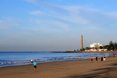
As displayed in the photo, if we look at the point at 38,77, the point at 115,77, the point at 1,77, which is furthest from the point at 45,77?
the point at 115,77

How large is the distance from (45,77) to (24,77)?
Answer: 5.77 ft

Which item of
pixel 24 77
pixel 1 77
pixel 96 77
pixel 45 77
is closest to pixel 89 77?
pixel 96 77

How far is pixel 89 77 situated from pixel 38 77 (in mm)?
4255

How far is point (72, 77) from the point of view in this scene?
23.9m

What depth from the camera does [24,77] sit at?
934 inches

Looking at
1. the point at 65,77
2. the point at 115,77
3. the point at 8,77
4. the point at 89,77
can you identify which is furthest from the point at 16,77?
the point at 115,77

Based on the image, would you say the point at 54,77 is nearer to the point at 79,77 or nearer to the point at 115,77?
the point at 79,77

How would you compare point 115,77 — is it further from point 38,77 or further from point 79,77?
point 38,77

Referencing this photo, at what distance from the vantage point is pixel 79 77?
23.8 metres

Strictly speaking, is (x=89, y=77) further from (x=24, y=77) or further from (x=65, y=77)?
(x=24, y=77)

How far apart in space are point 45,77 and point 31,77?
1171 millimetres

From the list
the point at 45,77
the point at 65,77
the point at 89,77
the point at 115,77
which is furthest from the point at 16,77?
the point at 115,77

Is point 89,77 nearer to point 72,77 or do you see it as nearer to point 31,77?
point 72,77

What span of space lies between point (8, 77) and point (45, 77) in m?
3.11
